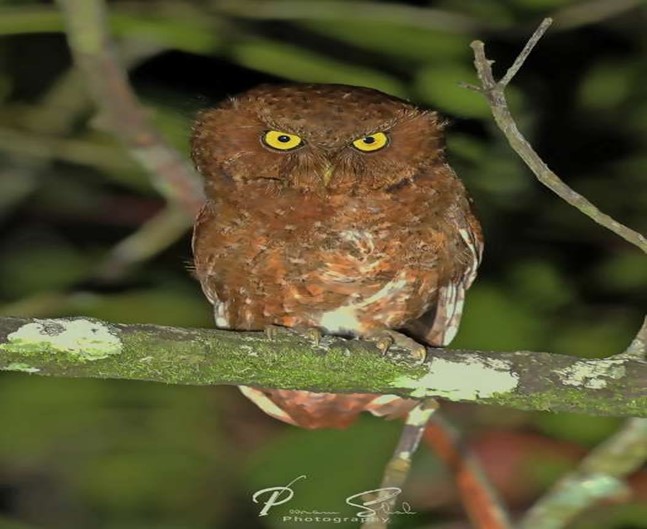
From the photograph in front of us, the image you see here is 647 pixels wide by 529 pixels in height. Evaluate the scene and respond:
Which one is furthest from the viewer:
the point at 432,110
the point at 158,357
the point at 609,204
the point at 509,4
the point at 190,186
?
the point at 609,204

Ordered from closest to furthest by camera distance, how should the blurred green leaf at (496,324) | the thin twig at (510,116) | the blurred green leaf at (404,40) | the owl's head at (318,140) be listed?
1. the thin twig at (510,116)
2. the owl's head at (318,140)
3. the blurred green leaf at (404,40)
4. the blurred green leaf at (496,324)

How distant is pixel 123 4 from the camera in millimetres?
2756

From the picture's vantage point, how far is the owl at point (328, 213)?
2.08m

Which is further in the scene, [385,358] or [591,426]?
[591,426]

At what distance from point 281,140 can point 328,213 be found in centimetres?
16

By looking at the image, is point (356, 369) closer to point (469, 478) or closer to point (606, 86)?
point (469, 478)

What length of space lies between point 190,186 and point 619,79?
1.30 m

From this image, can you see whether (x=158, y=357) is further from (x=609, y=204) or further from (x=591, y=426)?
(x=609, y=204)

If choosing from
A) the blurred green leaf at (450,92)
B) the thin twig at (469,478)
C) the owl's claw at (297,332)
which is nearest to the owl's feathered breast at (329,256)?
the owl's claw at (297,332)

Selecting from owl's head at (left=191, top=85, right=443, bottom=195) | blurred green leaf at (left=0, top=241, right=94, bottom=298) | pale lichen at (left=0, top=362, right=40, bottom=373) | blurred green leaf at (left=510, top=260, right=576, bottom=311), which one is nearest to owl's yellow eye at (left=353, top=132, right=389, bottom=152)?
owl's head at (left=191, top=85, right=443, bottom=195)

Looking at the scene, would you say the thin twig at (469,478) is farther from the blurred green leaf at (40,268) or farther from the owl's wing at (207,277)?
the blurred green leaf at (40,268)

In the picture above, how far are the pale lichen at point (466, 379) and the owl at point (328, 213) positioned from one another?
0.18 feet

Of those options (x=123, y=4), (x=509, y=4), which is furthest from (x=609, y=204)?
(x=123, y=4)

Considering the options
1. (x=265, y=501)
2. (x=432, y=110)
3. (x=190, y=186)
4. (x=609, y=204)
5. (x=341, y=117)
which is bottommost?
(x=265, y=501)
